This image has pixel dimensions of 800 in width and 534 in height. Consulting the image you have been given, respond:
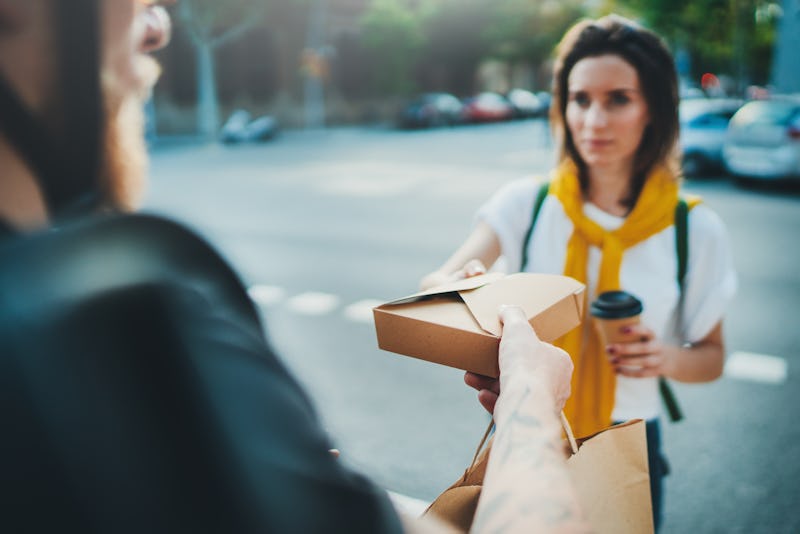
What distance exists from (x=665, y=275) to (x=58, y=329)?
5.87 ft

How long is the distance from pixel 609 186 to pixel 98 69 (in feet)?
5.92

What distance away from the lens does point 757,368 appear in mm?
4723

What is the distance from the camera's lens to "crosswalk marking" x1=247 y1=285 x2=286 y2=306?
636 cm

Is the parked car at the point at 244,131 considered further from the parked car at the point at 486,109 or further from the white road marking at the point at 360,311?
the white road marking at the point at 360,311

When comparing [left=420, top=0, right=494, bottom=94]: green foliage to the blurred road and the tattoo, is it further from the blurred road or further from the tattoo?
the tattoo

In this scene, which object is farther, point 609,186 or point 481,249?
point 609,186

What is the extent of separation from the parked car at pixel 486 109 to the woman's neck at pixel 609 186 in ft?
108

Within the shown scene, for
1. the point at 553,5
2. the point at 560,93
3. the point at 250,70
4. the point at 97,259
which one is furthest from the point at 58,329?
the point at 553,5

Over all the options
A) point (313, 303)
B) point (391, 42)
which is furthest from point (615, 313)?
point (391, 42)

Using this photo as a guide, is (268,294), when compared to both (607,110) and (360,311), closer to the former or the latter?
(360,311)

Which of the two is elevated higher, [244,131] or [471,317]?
[471,317]

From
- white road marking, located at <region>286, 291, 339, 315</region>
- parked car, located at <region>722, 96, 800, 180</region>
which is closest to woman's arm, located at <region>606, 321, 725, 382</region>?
white road marking, located at <region>286, 291, 339, 315</region>

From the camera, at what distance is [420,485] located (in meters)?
3.45

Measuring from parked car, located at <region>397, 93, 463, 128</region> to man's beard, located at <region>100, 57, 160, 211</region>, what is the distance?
105 feet
